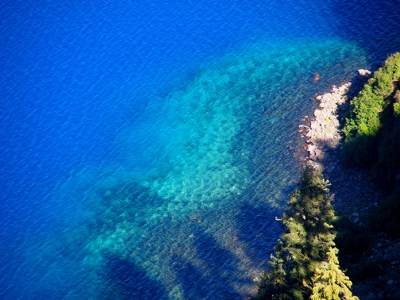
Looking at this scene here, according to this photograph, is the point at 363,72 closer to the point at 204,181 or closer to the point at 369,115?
the point at 369,115

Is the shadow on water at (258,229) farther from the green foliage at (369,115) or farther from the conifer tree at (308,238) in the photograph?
the conifer tree at (308,238)

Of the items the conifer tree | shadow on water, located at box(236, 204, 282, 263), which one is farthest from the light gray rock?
the conifer tree

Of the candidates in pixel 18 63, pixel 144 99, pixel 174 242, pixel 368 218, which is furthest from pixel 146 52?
pixel 368 218

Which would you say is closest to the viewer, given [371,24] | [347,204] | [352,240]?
[352,240]

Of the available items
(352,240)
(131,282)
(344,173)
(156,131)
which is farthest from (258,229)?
(156,131)

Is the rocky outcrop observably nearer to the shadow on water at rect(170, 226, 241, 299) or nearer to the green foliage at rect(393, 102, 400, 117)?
the green foliage at rect(393, 102, 400, 117)

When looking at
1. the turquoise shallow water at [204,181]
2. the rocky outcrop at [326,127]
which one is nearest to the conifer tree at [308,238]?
the turquoise shallow water at [204,181]
